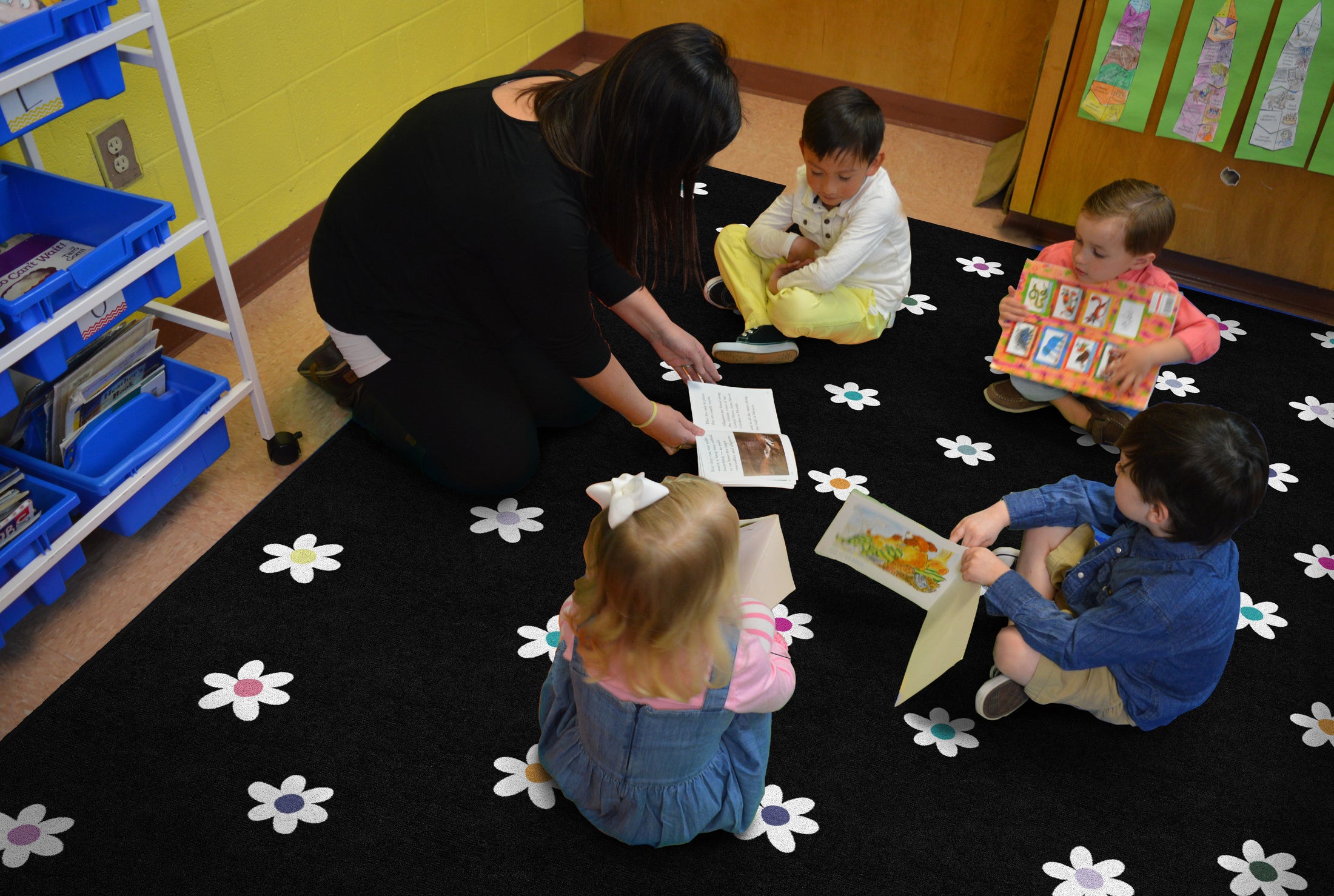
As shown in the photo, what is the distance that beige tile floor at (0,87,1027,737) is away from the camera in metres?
1.76

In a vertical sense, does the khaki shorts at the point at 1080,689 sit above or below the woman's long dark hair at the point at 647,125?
below

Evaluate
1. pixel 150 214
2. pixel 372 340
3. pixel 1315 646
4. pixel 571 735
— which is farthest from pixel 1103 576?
pixel 150 214

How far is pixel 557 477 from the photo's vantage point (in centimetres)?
216

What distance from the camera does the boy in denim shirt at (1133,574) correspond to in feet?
4.73

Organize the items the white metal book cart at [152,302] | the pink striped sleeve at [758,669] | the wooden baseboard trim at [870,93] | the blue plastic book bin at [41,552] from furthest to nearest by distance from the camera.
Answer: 1. the wooden baseboard trim at [870,93]
2. the blue plastic book bin at [41,552]
3. the white metal book cart at [152,302]
4. the pink striped sleeve at [758,669]

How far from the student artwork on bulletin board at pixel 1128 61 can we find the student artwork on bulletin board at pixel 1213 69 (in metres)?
0.05

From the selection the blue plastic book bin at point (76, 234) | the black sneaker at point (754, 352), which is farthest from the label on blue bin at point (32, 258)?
the black sneaker at point (754, 352)

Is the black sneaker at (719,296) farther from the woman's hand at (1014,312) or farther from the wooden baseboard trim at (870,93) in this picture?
the wooden baseboard trim at (870,93)

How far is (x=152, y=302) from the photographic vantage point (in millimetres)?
2139

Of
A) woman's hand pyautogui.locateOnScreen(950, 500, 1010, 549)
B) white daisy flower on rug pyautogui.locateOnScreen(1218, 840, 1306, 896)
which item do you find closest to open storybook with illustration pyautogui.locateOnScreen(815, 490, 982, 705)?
woman's hand pyautogui.locateOnScreen(950, 500, 1010, 549)

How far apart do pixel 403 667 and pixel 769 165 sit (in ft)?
7.30

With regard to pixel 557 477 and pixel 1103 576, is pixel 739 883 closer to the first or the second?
pixel 1103 576

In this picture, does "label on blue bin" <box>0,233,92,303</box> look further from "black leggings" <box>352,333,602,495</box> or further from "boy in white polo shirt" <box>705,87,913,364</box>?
"boy in white polo shirt" <box>705,87,913,364</box>

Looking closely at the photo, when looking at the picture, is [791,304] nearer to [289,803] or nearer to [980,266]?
[980,266]
